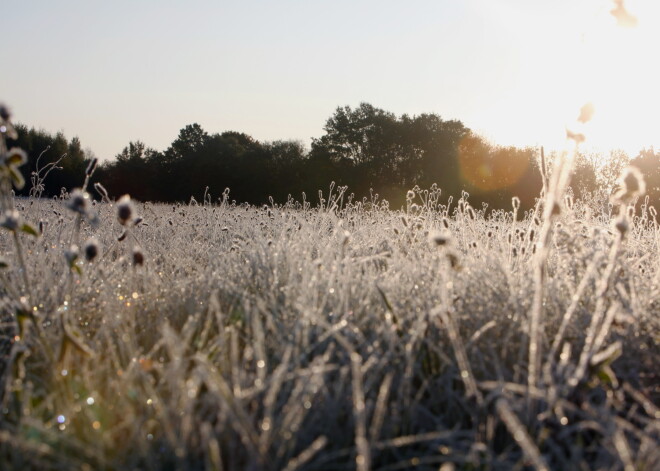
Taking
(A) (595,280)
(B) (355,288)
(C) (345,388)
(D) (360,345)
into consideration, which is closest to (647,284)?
(A) (595,280)

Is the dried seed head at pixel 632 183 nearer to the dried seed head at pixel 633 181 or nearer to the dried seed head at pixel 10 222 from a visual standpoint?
the dried seed head at pixel 633 181

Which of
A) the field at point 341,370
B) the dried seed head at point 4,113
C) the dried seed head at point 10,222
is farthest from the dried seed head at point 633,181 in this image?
the dried seed head at point 4,113

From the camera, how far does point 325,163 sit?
28.6 metres

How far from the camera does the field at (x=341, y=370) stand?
147cm

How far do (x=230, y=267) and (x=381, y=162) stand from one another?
26321 mm

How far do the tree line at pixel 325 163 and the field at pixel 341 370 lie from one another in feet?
75.8

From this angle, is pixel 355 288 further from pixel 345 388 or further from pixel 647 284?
pixel 647 284

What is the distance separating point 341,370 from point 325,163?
1071 inches

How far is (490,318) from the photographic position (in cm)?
234

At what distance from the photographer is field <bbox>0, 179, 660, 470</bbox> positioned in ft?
4.83

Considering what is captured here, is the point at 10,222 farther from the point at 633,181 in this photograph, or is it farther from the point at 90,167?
the point at 633,181

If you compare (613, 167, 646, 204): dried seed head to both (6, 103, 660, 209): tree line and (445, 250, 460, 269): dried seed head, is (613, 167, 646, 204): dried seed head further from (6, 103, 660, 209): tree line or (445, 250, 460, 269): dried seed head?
(6, 103, 660, 209): tree line

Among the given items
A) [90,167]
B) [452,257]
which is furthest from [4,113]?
[452,257]

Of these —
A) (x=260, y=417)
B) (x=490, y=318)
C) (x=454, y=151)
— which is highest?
(x=454, y=151)
